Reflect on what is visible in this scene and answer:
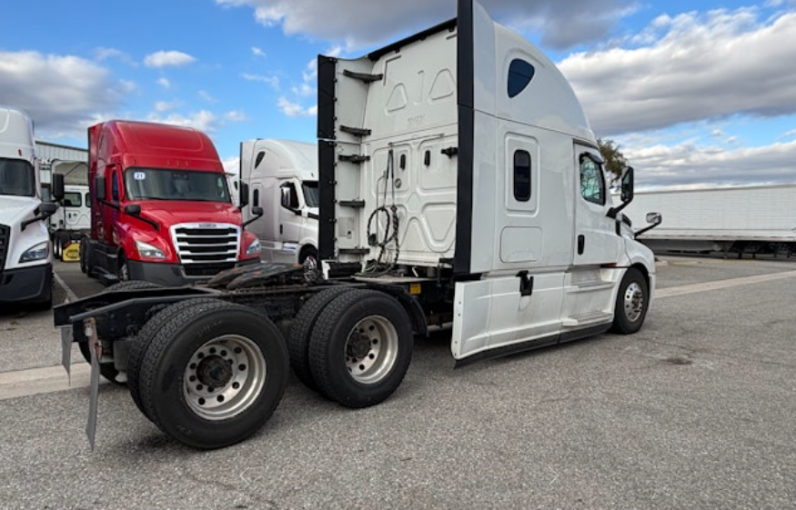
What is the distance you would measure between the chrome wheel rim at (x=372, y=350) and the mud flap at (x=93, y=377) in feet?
5.92

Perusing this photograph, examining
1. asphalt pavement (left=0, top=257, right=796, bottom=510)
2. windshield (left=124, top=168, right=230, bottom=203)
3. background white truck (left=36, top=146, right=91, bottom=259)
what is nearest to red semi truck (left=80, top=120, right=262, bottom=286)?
windshield (left=124, top=168, right=230, bottom=203)

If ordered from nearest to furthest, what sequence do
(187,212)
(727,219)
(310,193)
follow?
(187,212) → (310,193) → (727,219)

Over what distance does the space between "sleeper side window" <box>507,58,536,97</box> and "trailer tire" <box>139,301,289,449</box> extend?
3498 mm

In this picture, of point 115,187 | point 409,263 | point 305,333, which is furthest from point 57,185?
point 305,333

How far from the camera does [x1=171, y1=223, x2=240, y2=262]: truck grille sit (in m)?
9.05

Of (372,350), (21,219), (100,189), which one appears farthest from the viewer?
(100,189)

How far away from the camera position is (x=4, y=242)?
25.1ft

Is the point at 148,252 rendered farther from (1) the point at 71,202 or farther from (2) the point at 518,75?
(1) the point at 71,202

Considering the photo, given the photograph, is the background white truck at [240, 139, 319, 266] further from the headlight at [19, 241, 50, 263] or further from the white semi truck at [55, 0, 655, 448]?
the white semi truck at [55, 0, 655, 448]

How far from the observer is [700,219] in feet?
89.7

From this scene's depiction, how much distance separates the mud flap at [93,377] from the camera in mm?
3350

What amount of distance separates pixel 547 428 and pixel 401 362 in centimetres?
131

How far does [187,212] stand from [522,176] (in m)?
6.17

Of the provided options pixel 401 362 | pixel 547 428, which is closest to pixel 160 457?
pixel 401 362
